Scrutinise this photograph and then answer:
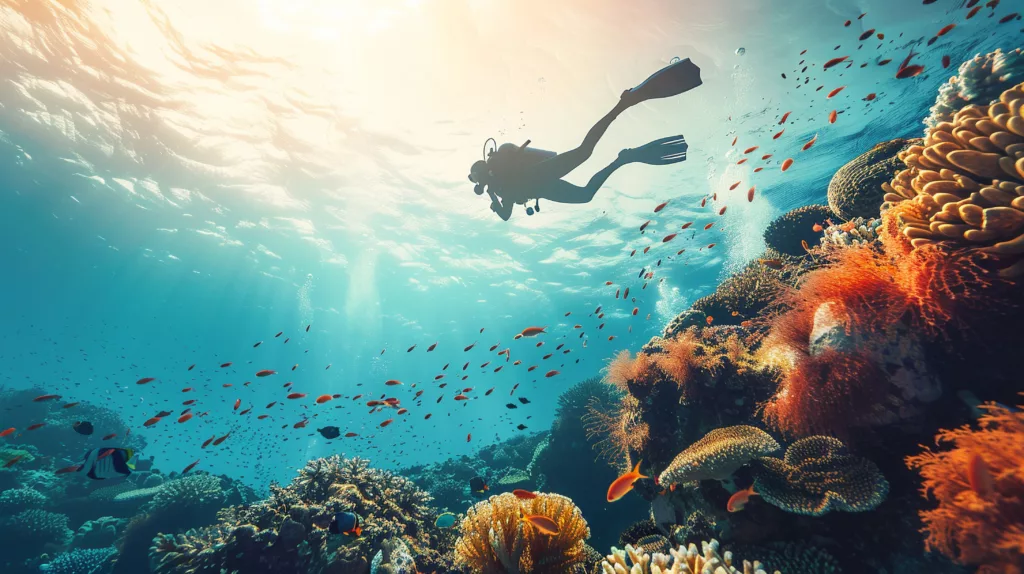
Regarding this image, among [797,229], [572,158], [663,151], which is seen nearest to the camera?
[797,229]

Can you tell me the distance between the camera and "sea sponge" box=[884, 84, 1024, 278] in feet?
8.46

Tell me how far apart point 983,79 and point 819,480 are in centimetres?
638

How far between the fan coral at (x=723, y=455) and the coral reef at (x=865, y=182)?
17.7 feet

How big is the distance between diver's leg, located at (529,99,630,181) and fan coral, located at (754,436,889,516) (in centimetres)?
756

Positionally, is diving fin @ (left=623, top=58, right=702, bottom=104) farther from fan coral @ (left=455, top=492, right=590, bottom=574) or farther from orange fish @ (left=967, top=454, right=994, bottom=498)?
fan coral @ (left=455, top=492, right=590, bottom=574)

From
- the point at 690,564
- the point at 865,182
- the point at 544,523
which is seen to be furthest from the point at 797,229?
the point at 544,523

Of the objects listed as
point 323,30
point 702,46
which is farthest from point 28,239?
point 702,46

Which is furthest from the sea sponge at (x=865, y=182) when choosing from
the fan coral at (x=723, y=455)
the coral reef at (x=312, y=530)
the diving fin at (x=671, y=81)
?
the coral reef at (x=312, y=530)

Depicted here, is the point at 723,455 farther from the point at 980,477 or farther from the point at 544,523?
the point at 544,523

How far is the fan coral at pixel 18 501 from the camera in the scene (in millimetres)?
11539

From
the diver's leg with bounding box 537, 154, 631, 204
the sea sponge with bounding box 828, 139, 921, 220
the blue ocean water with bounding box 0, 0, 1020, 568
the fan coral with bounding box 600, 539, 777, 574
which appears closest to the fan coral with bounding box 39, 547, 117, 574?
the blue ocean water with bounding box 0, 0, 1020, 568

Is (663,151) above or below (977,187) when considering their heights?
above

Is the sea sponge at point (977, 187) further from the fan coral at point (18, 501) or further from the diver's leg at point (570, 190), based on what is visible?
the fan coral at point (18, 501)

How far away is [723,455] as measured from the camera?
3480 mm
